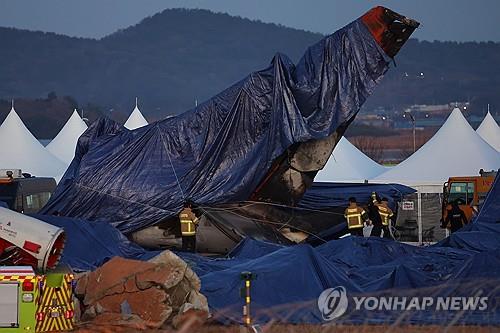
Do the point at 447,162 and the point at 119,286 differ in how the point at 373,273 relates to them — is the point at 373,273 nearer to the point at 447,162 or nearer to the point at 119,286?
the point at 119,286

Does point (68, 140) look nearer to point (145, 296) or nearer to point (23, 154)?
point (23, 154)

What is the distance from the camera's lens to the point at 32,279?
13.0 meters

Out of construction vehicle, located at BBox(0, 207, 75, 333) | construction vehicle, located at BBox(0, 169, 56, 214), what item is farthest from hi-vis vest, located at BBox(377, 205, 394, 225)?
construction vehicle, located at BBox(0, 207, 75, 333)

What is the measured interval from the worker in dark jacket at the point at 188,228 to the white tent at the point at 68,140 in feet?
75.0

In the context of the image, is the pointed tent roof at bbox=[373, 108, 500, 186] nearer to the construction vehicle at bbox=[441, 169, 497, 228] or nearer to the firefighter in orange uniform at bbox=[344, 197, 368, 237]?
the construction vehicle at bbox=[441, 169, 497, 228]

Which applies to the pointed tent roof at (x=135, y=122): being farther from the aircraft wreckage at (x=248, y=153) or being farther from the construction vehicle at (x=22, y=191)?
the aircraft wreckage at (x=248, y=153)

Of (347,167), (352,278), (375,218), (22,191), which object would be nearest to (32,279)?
(352,278)

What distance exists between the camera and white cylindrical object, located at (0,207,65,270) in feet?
47.0

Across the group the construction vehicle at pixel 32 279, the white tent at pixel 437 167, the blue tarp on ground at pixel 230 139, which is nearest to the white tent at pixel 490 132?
the white tent at pixel 437 167

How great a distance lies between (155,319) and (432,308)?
3328 millimetres

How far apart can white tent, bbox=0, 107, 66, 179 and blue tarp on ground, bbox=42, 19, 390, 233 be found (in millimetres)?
13034

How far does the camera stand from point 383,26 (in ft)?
75.5

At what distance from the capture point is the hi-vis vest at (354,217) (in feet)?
76.2

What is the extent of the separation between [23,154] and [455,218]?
17323 millimetres
